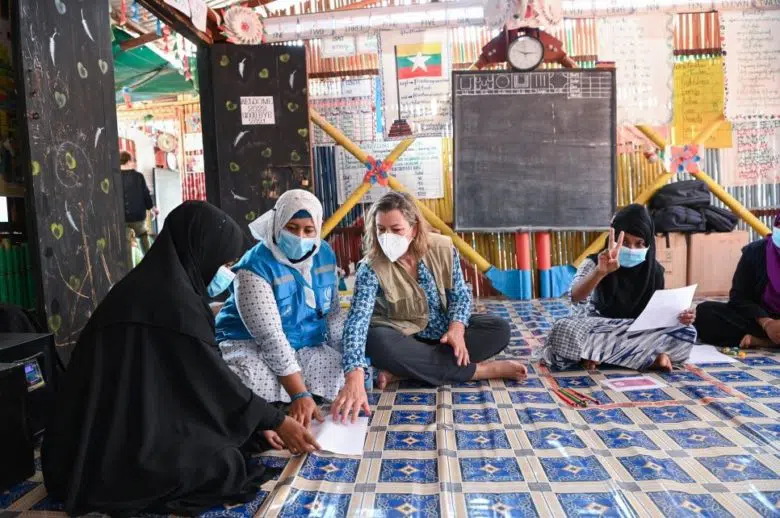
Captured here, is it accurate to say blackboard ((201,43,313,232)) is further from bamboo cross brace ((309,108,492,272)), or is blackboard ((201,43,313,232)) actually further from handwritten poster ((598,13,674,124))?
handwritten poster ((598,13,674,124))

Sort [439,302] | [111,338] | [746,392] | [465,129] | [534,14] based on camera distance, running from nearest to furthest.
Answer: [111,338] → [746,392] → [439,302] → [534,14] → [465,129]

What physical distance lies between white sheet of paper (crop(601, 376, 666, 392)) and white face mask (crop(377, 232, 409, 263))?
3.14ft

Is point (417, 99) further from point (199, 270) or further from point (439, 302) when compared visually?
point (199, 270)

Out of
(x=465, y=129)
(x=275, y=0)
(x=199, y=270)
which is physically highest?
(x=275, y=0)

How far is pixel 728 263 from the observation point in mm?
4453

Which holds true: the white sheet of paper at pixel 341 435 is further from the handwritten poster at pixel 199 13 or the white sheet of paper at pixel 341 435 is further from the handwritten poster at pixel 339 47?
the handwritten poster at pixel 339 47

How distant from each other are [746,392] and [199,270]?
196 centimetres

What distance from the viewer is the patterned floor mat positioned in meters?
1.39

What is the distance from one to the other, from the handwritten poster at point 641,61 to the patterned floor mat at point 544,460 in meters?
2.88

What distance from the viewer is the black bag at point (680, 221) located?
14.4 feet

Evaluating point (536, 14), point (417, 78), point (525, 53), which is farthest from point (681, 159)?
point (417, 78)

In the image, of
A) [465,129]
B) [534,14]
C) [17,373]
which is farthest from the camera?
[465,129]

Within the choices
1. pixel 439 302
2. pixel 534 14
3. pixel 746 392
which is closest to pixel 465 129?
pixel 534 14

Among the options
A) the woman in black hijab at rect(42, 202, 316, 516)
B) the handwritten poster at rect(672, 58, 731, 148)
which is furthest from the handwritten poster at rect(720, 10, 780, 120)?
the woman in black hijab at rect(42, 202, 316, 516)
